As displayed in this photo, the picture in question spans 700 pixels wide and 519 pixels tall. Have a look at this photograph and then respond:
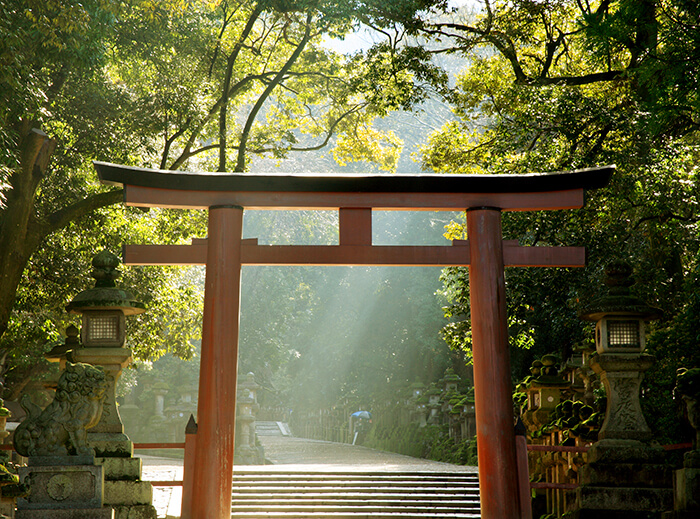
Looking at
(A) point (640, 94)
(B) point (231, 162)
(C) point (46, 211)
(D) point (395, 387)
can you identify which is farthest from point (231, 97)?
(D) point (395, 387)

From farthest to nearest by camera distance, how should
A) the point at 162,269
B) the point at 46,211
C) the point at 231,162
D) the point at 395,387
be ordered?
1. the point at 395,387
2. the point at 231,162
3. the point at 162,269
4. the point at 46,211

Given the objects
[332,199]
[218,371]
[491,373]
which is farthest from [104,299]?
[491,373]

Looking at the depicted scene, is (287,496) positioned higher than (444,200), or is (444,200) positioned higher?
(444,200)

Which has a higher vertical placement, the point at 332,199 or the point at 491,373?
the point at 332,199

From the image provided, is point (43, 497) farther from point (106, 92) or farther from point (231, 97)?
point (231, 97)

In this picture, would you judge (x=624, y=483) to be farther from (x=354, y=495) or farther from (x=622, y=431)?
(x=354, y=495)

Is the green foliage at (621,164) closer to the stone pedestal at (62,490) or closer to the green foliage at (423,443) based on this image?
the stone pedestal at (62,490)

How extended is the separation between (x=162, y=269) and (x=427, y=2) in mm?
7032

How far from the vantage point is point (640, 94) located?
37.7 feet

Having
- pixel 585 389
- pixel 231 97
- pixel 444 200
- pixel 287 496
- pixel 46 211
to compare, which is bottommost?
pixel 287 496

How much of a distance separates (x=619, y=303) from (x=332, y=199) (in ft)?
10.4

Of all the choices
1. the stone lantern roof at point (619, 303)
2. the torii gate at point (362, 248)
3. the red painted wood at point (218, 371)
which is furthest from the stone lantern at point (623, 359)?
the red painted wood at point (218, 371)

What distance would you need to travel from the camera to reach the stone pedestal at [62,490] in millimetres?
6215

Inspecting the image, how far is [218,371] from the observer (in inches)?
267
